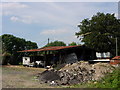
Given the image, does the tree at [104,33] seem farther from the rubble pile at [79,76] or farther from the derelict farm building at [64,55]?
the rubble pile at [79,76]

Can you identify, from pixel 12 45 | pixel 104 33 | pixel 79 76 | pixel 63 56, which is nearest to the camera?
pixel 79 76

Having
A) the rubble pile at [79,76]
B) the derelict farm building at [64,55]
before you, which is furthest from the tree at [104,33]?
the rubble pile at [79,76]

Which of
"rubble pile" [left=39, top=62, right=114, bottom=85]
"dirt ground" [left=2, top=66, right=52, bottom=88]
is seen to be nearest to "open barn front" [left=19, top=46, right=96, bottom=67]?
"dirt ground" [left=2, top=66, right=52, bottom=88]

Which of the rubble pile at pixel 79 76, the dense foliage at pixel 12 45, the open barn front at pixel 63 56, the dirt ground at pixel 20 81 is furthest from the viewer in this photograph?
the dense foliage at pixel 12 45

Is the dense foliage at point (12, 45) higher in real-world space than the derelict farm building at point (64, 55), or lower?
higher

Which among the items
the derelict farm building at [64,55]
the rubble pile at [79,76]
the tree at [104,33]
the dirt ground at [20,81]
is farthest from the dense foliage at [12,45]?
the rubble pile at [79,76]

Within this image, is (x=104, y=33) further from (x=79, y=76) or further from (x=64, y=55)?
(x=79, y=76)

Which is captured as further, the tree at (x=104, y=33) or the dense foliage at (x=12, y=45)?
the dense foliage at (x=12, y=45)

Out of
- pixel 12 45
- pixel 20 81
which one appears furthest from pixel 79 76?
pixel 12 45

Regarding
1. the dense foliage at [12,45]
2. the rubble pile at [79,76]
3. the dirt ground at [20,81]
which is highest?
the dense foliage at [12,45]

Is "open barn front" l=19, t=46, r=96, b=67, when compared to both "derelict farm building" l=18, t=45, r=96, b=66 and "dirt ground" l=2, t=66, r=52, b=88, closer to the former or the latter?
"derelict farm building" l=18, t=45, r=96, b=66

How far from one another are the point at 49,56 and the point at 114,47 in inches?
376

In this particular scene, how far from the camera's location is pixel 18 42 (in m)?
39.2

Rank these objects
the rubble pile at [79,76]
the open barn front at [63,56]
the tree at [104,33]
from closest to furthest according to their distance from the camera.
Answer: the rubble pile at [79,76] < the open barn front at [63,56] < the tree at [104,33]
